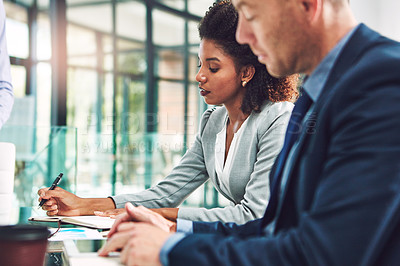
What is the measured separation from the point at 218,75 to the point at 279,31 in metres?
0.90

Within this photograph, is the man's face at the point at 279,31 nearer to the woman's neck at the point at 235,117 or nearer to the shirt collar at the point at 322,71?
the shirt collar at the point at 322,71

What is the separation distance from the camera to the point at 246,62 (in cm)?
171

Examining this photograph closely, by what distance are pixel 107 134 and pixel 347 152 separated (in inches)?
190

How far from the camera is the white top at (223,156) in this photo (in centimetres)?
162

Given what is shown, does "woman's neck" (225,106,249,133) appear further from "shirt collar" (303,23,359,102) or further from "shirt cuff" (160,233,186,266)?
"shirt cuff" (160,233,186,266)

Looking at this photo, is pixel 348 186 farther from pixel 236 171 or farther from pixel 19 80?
pixel 19 80

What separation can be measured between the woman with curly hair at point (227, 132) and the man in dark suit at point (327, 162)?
2.25 ft

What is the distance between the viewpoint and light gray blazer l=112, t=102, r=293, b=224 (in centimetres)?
140

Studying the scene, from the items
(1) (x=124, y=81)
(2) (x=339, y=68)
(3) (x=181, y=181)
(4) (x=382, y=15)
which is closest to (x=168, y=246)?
(2) (x=339, y=68)

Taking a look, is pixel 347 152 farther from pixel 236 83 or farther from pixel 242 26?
pixel 236 83

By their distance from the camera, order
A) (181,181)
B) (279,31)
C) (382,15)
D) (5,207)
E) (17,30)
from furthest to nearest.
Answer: (17,30) < (382,15) < (181,181) < (5,207) < (279,31)

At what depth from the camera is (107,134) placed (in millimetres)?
5215

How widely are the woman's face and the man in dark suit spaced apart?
83cm

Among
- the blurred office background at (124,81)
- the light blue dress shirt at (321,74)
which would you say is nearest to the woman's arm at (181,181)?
the light blue dress shirt at (321,74)
